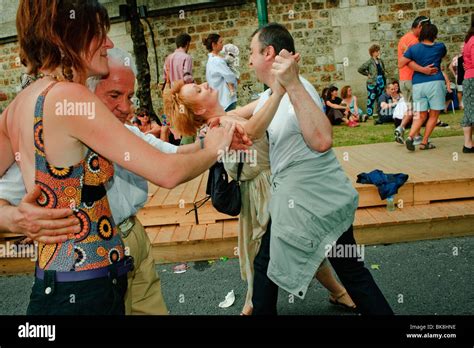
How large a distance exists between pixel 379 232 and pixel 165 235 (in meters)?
2.26

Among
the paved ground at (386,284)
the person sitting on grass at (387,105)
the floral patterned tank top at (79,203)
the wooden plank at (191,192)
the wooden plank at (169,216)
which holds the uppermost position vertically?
the floral patterned tank top at (79,203)

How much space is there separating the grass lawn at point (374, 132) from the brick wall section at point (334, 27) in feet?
8.23

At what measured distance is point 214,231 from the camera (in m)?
4.77

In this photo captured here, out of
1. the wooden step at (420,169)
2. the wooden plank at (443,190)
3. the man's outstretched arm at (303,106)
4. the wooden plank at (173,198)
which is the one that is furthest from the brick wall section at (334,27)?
the man's outstretched arm at (303,106)

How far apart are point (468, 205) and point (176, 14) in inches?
415

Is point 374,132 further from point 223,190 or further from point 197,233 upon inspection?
point 223,190

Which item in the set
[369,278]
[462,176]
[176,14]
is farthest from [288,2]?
[369,278]

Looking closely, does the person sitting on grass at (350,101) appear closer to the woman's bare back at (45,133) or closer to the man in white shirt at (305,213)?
the man in white shirt at (305,213)

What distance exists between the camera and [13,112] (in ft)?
5.41

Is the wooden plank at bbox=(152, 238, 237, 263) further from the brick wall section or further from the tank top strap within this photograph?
the brick wall section

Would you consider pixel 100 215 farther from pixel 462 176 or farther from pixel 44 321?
pixel 462 176

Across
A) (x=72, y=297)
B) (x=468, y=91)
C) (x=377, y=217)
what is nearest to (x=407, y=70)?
(x=468, y=91)

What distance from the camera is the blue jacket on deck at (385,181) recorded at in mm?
4723

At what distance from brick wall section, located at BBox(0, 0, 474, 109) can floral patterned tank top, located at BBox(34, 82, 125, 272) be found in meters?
11.6
